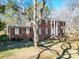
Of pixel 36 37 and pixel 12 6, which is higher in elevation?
pixel 12 6

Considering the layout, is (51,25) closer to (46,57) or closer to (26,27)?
(26,27)

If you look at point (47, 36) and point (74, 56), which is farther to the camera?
point (47, 36)

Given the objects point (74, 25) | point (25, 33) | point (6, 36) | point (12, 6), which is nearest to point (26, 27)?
point (25, 33)

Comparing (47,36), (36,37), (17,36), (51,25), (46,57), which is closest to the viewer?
(46,57)

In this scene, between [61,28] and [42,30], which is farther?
[61,28]

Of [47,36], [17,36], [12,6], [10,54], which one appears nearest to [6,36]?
[17,36]

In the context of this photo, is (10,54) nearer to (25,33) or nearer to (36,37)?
(36,37)

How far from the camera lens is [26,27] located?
146 feet

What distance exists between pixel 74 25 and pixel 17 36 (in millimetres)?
24795

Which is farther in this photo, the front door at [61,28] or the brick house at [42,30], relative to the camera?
the front door at [61,28]

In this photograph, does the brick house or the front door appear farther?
the front door

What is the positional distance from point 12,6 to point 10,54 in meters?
7.67

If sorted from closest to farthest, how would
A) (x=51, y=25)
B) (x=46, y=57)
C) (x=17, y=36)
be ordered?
(x=46, y=57)
(x=17, y=36)
(x=51, y=25)

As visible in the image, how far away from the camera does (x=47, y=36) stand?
4556cm
